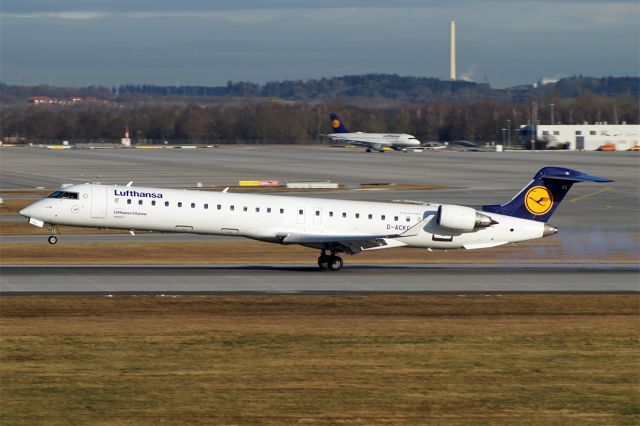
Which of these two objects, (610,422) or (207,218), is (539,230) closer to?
(207,218)

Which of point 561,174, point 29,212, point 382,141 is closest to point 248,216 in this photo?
point 29,212

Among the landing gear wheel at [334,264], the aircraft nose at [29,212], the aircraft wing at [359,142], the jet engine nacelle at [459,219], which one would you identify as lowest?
the landing gear wheel at [334,264]

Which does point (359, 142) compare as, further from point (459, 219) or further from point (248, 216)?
point (248, 216)

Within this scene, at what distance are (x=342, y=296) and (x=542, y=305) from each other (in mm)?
6585

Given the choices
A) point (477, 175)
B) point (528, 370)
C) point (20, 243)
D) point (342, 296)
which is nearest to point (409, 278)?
point (342, 296)

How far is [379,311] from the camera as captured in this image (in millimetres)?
32969

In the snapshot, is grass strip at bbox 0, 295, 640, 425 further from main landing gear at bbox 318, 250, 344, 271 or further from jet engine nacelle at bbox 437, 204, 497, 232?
main landing gear at bbox 318, 250, 344, 271

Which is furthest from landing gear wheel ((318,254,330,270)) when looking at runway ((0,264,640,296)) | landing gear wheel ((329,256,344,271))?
runway ((0,264,640,296))

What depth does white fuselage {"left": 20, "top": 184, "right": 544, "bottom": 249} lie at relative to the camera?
41.0 m

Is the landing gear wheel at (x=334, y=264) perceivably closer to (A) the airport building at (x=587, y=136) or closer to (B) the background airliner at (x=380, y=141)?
(B) the background airliner at (x=380, y=141)

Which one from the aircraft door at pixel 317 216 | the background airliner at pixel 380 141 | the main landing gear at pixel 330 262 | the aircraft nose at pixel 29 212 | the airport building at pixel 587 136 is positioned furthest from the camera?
the airport building at pixel 587 136

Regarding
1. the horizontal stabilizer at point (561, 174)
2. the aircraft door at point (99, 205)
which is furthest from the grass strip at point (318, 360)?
the horizontal stabilizer at point (561, 174)

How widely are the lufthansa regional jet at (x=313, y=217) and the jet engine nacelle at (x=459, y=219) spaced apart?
4 cm

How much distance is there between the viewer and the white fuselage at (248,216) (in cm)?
4100
